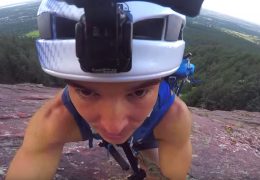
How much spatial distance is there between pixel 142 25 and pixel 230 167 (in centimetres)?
185

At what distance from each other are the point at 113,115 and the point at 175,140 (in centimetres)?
67

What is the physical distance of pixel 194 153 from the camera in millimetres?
3068

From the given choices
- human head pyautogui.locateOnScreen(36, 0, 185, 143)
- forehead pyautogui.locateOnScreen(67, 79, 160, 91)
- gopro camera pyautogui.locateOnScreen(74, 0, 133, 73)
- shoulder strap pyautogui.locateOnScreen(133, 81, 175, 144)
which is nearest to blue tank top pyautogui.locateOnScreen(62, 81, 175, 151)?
shoulder strap pyautogui.locateOnScreen(133, 81, 175, 144)

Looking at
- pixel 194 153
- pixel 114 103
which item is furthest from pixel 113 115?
pixel 194 153

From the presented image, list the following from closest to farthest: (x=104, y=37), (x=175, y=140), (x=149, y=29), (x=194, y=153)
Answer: (x=104, y=37) < (x=149, y=29) < (x=175, y=140) < (x=194, y=153)

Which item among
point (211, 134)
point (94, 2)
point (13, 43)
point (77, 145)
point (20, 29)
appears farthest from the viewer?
point (20, 29)

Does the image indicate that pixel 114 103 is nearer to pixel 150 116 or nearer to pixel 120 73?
pixel 120 73

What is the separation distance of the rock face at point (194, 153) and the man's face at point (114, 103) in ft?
2.85

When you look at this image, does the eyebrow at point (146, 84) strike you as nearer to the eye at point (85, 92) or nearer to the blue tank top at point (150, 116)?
the eye at point (85, 92)

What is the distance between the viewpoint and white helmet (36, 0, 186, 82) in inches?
52.7

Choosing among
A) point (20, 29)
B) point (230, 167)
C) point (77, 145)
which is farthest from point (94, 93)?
point (20, 29)

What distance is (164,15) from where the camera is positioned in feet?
4.73

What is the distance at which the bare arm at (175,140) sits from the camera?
1918 millimetres

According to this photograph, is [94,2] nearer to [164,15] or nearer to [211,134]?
[164,15]
